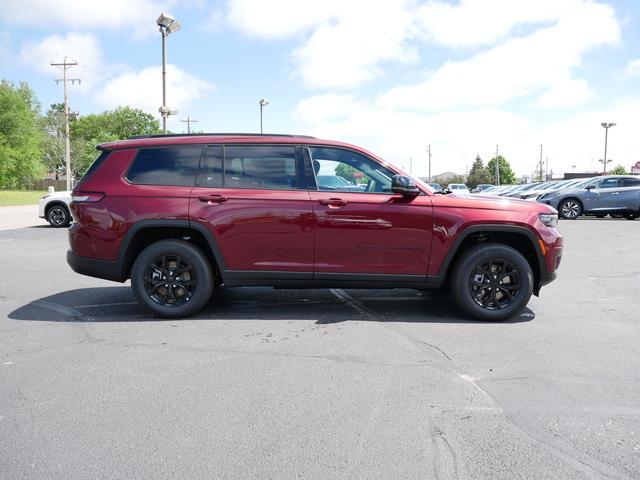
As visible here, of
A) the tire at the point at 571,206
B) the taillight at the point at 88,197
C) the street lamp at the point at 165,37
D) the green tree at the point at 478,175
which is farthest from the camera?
the green tree at the point at 478,175

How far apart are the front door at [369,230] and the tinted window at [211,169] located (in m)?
0.97

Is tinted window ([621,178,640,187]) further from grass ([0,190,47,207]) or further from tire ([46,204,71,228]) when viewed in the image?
grass ([0,190,47,207])

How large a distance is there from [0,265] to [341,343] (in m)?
6.99

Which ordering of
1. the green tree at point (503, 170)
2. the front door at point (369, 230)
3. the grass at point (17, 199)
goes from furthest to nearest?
the green tree at point (503, 170)
the grass at point (17, 199)
the front door at point (369, 230)

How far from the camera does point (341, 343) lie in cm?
439

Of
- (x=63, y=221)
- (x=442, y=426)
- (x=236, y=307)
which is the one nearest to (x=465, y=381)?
(x=442, y=426)

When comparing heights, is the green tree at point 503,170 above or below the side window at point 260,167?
above

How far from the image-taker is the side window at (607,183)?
1928 cm

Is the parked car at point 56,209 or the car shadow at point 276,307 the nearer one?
the car shadow at point 276,307

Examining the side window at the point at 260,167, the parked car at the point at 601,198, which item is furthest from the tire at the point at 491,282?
the parked car at the point at 601,198

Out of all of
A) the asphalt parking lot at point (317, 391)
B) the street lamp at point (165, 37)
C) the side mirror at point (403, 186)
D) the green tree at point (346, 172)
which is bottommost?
the asphalt parking lot at point (317, 391)

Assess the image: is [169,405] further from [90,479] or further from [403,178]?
[403,178]

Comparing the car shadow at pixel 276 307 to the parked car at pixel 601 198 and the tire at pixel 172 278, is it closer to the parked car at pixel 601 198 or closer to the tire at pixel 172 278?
the tire at pixel 172 278

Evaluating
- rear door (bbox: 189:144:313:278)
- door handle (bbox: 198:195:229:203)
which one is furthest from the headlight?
door handle (bbox: 198:195:229:203)
